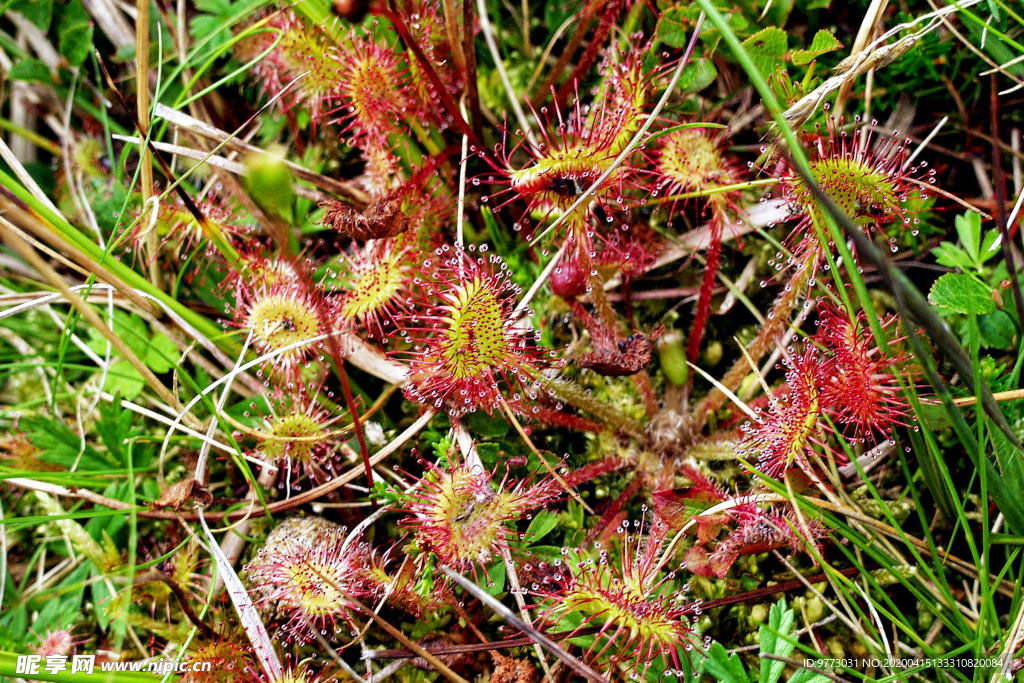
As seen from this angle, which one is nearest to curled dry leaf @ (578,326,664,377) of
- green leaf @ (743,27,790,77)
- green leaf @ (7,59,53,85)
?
green leaf @ (743,27,790,77)

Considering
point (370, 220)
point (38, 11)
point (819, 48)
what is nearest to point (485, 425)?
point (370, 220)

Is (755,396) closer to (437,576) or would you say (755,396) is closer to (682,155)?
(682,155)

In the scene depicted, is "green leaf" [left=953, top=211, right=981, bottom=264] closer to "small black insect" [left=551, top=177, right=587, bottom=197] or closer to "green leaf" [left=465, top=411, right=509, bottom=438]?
"small black insect" [left=551, top=177, right=587, bottom=197]

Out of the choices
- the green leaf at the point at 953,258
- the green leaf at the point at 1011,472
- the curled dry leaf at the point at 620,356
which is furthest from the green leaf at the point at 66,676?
the green leaf at the point at 953,258

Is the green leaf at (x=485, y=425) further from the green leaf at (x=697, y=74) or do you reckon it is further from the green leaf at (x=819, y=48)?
the green leaf at (x=819, y=48)

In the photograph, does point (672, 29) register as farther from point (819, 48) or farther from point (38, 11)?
point (38, 11)

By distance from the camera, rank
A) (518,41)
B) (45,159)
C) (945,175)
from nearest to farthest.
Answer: (945,175) → (518,41) → (45,159)

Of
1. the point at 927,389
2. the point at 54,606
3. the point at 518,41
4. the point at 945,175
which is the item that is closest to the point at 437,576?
the point at 54,606
